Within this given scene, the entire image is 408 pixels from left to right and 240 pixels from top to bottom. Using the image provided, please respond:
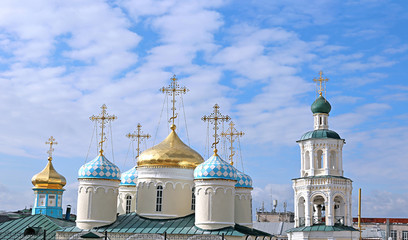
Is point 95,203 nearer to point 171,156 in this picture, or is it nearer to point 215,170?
point 171,156

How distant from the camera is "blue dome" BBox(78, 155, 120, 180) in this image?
29625 millimetres

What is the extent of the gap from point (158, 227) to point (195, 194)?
2.52 m

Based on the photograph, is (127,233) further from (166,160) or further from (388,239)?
(388,239)

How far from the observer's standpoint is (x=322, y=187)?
26.8 m

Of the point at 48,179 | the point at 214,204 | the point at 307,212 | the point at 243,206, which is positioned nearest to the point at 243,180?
the point at 243,206

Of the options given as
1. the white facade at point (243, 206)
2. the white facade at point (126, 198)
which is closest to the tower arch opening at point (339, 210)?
the white facade at point (243, 206)

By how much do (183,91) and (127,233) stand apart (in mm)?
8425

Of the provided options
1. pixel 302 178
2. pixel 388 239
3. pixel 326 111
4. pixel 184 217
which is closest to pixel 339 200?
pixel 302 178

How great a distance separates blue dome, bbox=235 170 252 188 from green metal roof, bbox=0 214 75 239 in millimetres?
10695

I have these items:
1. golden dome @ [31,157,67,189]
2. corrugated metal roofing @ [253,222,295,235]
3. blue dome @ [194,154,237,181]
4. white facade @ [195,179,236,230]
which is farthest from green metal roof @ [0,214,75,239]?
corrugated metal roofing @ [253,222,295,235]

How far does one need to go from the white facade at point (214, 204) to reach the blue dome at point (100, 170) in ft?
15.7

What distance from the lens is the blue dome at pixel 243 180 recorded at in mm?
33688

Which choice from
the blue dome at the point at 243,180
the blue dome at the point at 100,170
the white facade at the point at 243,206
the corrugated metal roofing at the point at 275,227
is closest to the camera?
the blue dome at the point at 100,170

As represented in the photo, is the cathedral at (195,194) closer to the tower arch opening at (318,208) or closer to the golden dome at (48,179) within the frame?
the tower arch opening at (318,208)
